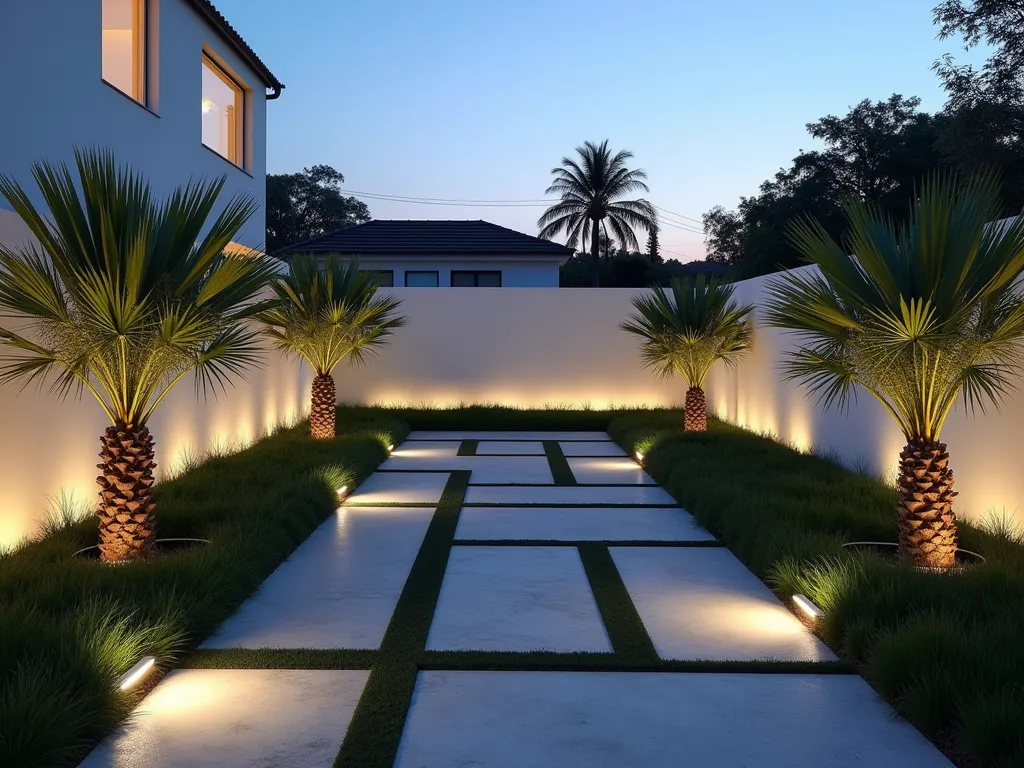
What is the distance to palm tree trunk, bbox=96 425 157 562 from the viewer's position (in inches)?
215

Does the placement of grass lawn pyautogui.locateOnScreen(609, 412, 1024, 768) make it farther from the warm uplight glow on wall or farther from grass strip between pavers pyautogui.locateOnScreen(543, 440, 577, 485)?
the warm uplight glow on wall

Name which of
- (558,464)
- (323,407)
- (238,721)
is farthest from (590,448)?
(238,721)

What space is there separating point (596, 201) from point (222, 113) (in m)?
25.2

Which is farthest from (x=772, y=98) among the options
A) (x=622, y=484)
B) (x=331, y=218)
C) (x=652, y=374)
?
(x=331, y=218)

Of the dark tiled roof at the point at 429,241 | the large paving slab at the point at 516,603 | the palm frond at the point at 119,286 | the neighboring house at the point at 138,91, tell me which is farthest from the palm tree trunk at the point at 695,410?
the dark tiled roof at the point at 429,241

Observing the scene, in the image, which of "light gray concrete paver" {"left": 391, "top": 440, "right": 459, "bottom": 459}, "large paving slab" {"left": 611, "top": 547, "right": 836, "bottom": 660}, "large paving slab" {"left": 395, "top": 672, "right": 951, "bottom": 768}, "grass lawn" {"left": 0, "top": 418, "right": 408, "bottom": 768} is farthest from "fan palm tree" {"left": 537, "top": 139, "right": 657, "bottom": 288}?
"large paving slab" {"left": 395, "top": 672, "right": 951, "bottom": 768}

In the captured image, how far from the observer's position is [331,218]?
4244cm

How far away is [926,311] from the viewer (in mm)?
5090

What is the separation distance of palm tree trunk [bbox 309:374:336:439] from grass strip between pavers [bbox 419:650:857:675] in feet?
26.1

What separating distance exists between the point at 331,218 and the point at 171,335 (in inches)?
1521

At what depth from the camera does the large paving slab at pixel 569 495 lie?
28.1 ft

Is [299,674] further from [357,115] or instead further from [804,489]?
[357,115]

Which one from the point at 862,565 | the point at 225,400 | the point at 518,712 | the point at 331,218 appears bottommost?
the point at 518,712

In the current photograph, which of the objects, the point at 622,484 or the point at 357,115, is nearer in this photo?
the point at 622,484
